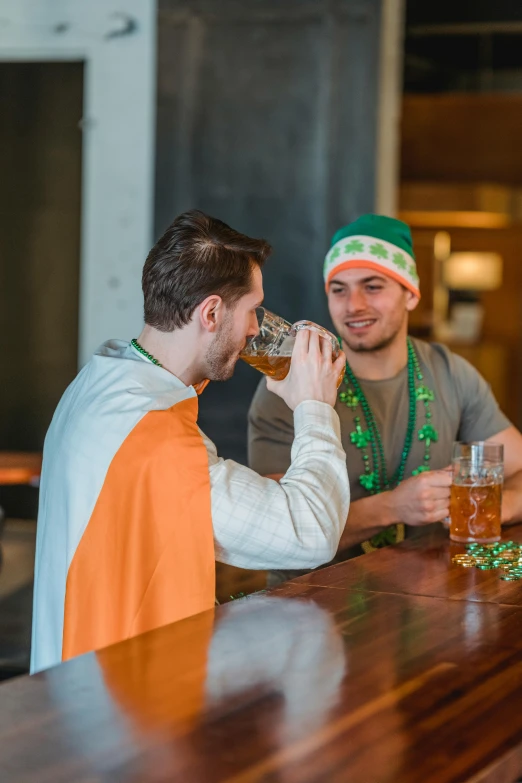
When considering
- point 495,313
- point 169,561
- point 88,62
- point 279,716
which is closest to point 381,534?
point 169,561

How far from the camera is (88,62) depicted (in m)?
5.05

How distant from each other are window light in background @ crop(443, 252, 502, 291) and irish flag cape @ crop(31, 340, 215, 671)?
831 cm

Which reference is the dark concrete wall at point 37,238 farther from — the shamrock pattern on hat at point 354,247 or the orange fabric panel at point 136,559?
the orange fabric panel at point 136,559

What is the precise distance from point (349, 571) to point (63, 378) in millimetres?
3631

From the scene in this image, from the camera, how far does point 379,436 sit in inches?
99.0

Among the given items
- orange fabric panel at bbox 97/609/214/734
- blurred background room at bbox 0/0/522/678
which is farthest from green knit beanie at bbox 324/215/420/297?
Result: blurred background room at bbox 0/0/522/678

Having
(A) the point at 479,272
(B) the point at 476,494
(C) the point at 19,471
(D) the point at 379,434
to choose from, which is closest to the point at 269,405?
(D) the point at 379,434

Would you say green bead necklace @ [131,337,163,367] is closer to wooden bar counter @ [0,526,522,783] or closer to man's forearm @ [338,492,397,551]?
wooden bar counter @ [0,526,522,783]

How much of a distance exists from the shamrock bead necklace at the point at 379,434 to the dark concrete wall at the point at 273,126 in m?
2.10

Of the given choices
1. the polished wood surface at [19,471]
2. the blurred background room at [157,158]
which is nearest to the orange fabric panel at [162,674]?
the polished wood surface at [19,471]

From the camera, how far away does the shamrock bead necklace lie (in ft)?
8.18

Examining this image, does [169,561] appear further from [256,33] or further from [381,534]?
[256,33]

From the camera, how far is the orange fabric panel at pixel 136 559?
5.30 feet

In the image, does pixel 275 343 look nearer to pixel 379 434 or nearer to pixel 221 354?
pixel 221 354
